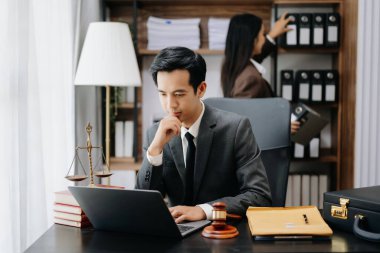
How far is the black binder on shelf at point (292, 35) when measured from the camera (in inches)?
139

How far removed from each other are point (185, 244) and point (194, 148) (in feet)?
→ 1.99

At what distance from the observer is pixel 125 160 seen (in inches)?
143

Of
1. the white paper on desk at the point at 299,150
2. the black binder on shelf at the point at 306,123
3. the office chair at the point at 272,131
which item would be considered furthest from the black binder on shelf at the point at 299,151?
the office chair at the point at 272,131

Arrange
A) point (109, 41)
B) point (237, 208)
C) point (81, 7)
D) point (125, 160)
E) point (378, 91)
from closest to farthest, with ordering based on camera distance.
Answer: point (237, 208), point (109, 41), point (81, 7), point (378, 91), point (125, 160)

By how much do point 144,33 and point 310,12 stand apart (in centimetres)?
122

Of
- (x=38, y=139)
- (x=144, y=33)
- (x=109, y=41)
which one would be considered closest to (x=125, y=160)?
(x=144, y=33)

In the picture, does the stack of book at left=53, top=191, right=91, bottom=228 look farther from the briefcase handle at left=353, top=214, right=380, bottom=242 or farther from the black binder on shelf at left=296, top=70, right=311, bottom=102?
the black binder on shelf at left=296, top=70, right=311, bottom=102

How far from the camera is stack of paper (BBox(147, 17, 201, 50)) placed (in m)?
3.63

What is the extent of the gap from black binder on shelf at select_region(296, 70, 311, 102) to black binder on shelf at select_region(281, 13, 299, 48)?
20 cm

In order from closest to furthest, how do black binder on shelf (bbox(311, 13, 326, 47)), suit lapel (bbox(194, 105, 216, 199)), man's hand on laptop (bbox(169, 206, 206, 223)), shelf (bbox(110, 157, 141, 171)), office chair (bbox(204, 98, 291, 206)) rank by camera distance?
1. man's hand on laptop (bbox(169, 206, 206, 223))
2. suit lapel (bbox(194, 105, 216, 199))
3. office chair (bbox(204, 98, 291, 206))
4. shelf (bbox(110, 157, 141, 171))
5. black binder on shelf (bbox(311, 13, 326, 47))

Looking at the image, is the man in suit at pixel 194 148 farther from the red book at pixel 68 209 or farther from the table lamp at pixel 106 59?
the table lamp at pixel 106 59

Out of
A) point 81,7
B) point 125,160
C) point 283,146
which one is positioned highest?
point 81,7

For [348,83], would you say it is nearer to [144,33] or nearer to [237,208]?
[144,33]

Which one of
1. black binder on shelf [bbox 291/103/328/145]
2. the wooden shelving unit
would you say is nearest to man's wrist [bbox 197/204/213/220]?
black binder on shelf [bbox 291/103/328/145]
